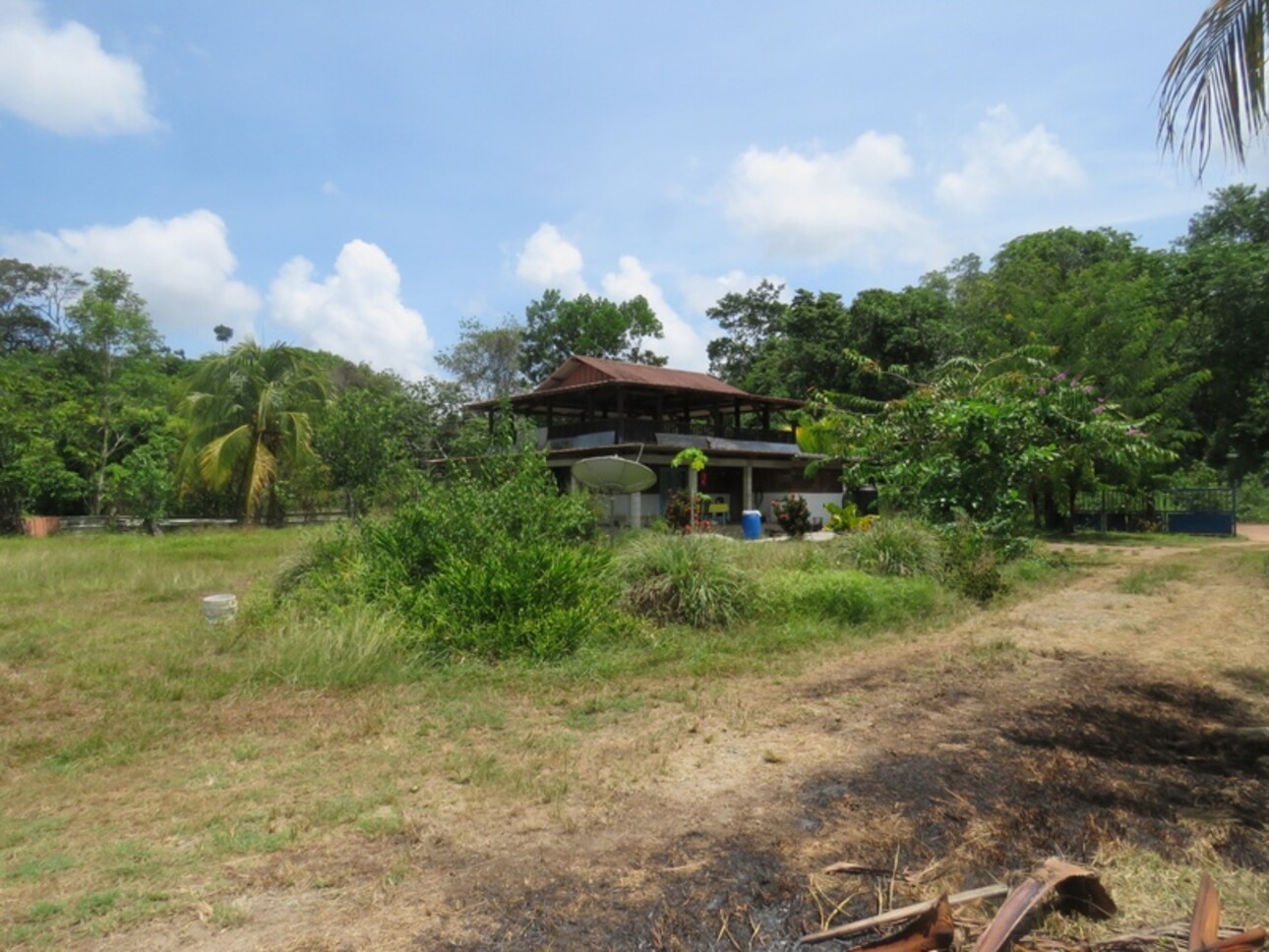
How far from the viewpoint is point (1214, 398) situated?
94.8ft

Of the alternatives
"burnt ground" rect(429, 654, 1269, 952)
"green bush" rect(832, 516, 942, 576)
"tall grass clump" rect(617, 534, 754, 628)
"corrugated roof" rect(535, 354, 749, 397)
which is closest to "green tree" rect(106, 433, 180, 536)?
"corrugated roof" rect(535, 354, 749, 397)

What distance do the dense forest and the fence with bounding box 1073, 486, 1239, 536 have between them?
45.3 inches

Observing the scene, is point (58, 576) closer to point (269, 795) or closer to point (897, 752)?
point (269, 795)

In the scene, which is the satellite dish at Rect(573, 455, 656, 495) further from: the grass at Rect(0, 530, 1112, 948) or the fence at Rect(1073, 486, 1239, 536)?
the fence at Rect(1073, 486, 1239, 536)

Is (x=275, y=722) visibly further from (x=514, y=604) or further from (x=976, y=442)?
(x=976, y=442)

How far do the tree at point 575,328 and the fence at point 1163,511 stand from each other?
21.6m

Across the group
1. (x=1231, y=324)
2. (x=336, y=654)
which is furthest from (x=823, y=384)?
(x=336, y=654)

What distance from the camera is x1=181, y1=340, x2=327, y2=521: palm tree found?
27.6 metres

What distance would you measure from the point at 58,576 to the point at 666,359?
32279mm

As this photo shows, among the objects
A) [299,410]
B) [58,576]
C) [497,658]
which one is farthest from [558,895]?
[299,410]

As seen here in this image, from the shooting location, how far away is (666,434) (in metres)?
24.6

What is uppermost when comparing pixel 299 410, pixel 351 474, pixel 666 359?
pixel 666 359

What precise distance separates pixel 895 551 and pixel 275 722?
8.08 m

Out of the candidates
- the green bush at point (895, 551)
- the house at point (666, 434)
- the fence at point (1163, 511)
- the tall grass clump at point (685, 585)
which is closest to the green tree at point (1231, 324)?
the fence at point (1163, 511)
